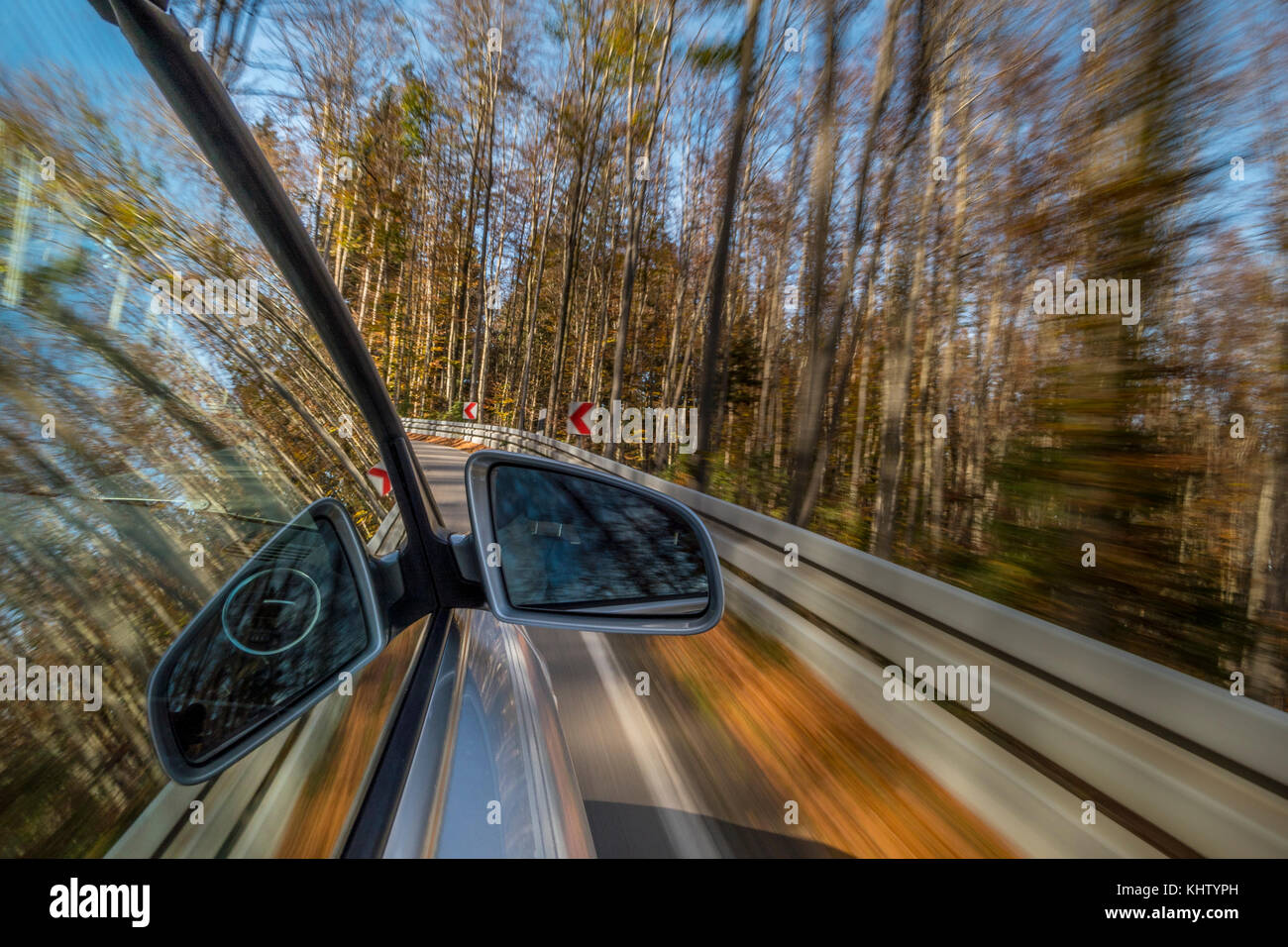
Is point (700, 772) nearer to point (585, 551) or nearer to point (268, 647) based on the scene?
point (585, 551)

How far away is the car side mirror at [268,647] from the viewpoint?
2.35 ft

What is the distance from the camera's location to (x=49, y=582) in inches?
22.4

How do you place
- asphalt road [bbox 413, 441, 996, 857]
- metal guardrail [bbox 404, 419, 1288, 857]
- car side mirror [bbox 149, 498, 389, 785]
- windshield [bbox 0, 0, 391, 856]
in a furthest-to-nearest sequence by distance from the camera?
1. asphalt road [bbox 413, 441, 996, 857]
2. metal guardrail [bbox 404, 419, 1288, 857]
3. car side mirror [bbox 149, 498, 389, 785]
4. windshield [bbox 0, 0, 391, 856]

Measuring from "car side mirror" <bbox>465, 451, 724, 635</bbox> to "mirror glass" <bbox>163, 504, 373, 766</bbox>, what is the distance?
1.11 feet

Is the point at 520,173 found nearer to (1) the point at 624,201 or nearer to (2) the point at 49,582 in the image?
(1) the point at 624,201

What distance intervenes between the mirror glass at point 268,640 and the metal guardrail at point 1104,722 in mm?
2224

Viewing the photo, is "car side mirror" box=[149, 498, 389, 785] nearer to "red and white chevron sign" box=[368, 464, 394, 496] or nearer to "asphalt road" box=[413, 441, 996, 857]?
"red and white chevron sign" box=[368, 464, 394, 496]

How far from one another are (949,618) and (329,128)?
3.80 m

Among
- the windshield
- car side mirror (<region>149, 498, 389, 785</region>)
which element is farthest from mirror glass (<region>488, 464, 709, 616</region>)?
the windshield

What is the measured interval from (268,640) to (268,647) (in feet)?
0.04

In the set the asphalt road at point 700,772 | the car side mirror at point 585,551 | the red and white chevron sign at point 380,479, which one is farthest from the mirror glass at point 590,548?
the asphalt road at point 700,772

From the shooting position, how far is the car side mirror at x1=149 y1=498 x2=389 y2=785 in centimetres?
72

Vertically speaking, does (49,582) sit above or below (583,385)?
below

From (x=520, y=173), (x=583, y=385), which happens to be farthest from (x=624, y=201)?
(x=583, y=385)
